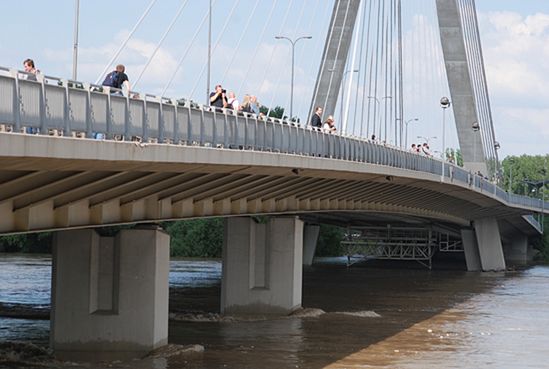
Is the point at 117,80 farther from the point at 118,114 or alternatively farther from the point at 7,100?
the point at 7,100

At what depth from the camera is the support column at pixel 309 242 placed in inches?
3627

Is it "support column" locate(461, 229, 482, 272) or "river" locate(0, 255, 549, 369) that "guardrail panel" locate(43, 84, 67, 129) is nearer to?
"river" locate(0, 255, 549, 369)

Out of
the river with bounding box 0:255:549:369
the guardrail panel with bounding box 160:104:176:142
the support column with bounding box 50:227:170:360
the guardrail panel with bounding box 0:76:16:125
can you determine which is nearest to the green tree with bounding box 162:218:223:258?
the river with bounding box 0:255:549:369

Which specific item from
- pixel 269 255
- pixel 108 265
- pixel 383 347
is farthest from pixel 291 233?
pixel 108 265

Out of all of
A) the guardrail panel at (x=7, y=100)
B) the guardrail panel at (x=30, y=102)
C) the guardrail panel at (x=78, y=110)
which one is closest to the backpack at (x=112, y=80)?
the guardrail panel at (x=78, y=110)

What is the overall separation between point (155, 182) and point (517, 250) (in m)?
87.3

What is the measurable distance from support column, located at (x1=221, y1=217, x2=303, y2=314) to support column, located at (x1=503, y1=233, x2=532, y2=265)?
65.6 metres

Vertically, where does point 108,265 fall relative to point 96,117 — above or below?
below

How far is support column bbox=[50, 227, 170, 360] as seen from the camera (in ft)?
107

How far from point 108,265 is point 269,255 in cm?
1510

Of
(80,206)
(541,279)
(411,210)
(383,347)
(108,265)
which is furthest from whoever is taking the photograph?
(541,279)

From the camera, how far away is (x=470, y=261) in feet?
300

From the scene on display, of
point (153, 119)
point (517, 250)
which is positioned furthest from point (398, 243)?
point (153, 119)

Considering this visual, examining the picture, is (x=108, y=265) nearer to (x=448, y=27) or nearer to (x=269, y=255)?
(x=269, y=255)
